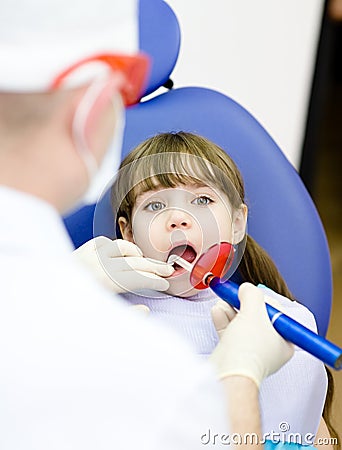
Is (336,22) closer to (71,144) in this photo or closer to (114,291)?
(114,291)

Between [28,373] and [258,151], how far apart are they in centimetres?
77

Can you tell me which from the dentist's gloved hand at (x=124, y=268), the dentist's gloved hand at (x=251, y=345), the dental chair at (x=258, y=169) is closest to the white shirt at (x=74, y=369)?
the dentist's gloved hand at (x=251, y=345)

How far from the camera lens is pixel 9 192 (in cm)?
59

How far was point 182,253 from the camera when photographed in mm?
1057

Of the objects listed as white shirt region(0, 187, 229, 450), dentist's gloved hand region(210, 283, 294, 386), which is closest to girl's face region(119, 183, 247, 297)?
dentist's gloved hand region(210, 283, 294, 386)

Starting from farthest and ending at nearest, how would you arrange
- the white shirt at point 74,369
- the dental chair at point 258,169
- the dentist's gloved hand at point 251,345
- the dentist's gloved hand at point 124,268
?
the dental chair at point 258,169, the dentist's gloved hand at point 124,268, the dentist's gloved hand at point 251,345, the white shirt at point 74,369

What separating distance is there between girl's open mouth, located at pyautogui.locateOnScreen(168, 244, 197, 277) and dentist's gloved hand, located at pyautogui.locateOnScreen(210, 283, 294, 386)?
0.49 ft

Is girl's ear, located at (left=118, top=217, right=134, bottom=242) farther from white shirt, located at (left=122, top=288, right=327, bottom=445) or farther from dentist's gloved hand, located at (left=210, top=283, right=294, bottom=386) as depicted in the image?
dentist's gloved hand, located at (left=210, top=283, right=294, bottom=386)

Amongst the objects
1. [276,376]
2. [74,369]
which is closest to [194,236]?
[276,376]

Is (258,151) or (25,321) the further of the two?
(258,151)

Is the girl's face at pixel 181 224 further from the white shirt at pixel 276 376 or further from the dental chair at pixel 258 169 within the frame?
the dental chair at pixel 258 169

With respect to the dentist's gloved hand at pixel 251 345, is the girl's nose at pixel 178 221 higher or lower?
lower

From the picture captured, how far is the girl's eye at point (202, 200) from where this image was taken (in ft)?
3.54

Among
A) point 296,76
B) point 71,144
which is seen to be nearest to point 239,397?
point 71,144
